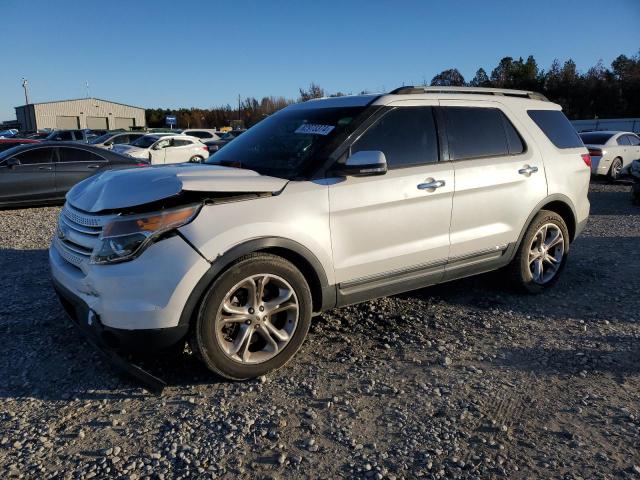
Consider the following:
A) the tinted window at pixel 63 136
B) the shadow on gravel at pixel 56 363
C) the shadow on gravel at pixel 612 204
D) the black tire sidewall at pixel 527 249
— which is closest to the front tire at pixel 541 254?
the black tire sidewall at pixel 527 249

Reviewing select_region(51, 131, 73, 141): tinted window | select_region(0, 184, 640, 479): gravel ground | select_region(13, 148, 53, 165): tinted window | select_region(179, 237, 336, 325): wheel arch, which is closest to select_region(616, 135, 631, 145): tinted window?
select_region(0, 184, 640, 479): gravel ground

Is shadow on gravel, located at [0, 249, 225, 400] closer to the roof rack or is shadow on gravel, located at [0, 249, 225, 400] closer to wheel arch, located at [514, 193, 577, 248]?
the roof rack

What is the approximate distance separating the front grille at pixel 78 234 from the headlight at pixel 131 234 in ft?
0.31

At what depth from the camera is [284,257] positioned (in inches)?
128

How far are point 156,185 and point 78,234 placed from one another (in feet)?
2.04

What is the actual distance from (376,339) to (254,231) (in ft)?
4.63

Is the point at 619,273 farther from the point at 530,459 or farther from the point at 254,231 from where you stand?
the point at 254,231

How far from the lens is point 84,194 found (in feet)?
10.7

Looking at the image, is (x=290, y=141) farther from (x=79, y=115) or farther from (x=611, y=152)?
(x=79, y=115)

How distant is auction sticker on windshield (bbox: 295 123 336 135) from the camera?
12.0ft

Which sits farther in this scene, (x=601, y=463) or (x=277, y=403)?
(x=277, y=403)

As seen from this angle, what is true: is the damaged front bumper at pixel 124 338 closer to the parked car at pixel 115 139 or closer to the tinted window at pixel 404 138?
the tinted window at pixel 404 138

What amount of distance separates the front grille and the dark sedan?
5859 millimetres

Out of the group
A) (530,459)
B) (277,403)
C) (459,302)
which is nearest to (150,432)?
(277,403)
